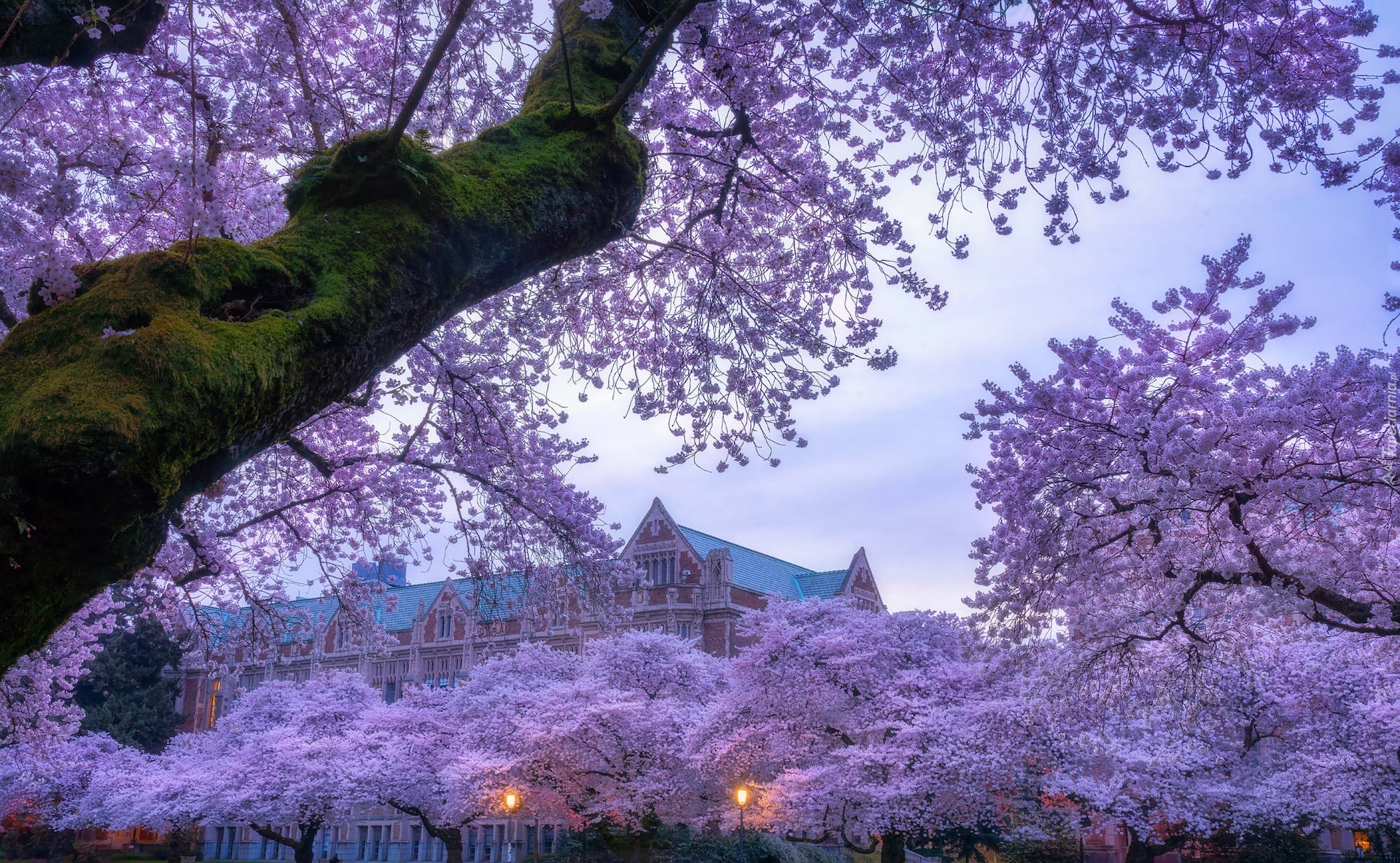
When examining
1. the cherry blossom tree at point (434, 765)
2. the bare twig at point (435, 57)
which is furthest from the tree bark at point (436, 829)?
the bare twig at point (435, 57)

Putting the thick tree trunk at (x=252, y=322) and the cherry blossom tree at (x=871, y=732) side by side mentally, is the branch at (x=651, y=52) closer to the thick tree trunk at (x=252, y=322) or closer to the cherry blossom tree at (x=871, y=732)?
the thick tree trunk at (x=252, y=322)

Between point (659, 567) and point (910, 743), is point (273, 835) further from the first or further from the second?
point (910, 743)

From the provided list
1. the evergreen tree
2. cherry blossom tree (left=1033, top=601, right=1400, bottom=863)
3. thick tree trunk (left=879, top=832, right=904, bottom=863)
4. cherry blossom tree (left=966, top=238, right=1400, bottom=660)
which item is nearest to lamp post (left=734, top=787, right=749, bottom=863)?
thick tree trunk (left=879, top=832, right=904, bottom=863)

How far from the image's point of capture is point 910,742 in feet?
65.6

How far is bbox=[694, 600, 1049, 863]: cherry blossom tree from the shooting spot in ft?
64.2

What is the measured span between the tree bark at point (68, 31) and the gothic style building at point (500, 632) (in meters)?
27.5

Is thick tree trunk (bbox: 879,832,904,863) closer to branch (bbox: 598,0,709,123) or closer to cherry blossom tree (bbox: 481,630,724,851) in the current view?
cherry blossom tree (bbox: 481,630,724,851)

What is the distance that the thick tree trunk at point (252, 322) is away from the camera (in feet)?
8.25

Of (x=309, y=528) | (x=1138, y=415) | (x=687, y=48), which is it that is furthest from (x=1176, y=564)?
(x=309, y=528)

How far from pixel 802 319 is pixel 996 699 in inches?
588

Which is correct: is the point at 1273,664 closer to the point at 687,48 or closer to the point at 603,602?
the point at 603,602

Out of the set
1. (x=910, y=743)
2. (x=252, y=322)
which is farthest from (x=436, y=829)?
(x=252, y=322)

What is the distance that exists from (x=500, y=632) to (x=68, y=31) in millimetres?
28623

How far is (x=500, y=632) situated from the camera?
3106cm
